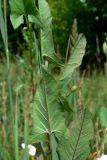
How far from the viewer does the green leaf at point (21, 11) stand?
104 cm

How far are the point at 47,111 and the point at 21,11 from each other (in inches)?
8.7

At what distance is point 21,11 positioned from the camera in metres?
1.06

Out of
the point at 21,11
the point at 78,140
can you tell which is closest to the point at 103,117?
the point at 78,140

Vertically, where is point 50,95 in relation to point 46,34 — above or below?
below

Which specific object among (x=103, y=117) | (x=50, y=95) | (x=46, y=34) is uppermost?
(x=46, y=34)

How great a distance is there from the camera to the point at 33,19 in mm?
1028

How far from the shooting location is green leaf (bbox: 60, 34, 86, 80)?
108 centimetres

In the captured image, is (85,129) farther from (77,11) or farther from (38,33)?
(77,11)

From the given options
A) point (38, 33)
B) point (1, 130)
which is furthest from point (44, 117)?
point (1, 130)

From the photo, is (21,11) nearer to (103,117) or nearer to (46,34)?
(46,34)

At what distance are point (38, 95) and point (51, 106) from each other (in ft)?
0.12

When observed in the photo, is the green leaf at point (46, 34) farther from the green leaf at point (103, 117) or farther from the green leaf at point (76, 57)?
the green leaf at point (103, 117)

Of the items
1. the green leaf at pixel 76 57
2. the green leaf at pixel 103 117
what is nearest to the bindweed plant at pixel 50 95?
the green leaf at pixel 76 57

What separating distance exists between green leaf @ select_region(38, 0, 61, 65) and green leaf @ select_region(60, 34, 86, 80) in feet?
0.11
